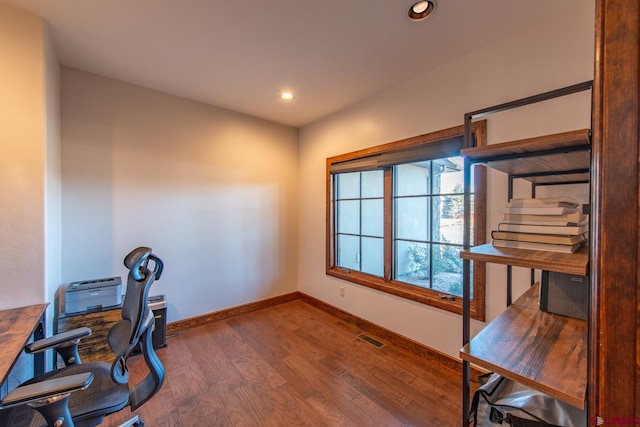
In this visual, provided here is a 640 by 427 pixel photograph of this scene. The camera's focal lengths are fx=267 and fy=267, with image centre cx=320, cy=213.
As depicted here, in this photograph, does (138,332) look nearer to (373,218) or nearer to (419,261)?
(419,261)

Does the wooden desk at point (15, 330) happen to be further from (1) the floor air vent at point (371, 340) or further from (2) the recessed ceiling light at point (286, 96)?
(2) the recessed ceiling light at point (286, 96)

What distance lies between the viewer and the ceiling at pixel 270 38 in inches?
63.3

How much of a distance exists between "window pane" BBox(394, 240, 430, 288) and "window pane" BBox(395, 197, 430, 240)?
Result: 0.09 metres

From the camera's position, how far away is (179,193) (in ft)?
9.46

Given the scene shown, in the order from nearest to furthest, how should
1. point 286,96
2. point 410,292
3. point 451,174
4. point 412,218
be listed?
point 451,174 < point 410,292 < point 412,218 < point 286,96

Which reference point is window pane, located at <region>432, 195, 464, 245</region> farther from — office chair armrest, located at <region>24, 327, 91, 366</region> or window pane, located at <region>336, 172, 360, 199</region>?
office chair armrest, located at <region>24, 327, 91, 366</region>

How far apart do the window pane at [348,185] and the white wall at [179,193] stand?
750mm

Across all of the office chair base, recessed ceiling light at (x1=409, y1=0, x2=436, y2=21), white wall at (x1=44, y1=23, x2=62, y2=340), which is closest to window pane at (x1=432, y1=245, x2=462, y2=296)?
recessed ceiling light at (x1=409, y1=0, x2=436, y2=21)

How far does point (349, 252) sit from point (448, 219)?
1.32 metres

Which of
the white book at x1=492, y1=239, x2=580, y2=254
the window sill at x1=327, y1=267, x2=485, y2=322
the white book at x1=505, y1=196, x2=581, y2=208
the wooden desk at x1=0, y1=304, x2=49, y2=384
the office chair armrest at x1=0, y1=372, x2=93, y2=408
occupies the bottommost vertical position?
the window sill at x1=327, y1=267, x2=485, y2=322

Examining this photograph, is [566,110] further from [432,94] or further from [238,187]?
[238,187]

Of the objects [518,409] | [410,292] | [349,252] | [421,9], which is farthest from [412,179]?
[518,409]

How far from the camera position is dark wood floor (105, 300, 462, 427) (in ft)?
5.60

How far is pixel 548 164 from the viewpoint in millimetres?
1210
